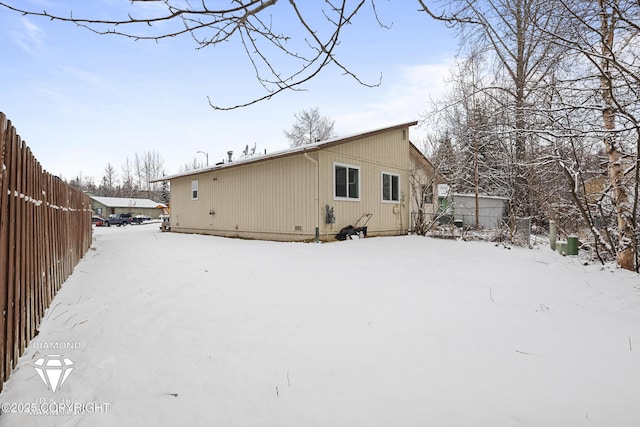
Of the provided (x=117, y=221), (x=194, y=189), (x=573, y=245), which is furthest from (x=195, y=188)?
(x=117, y=221)

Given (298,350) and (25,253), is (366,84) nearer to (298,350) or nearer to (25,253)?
(298,350)

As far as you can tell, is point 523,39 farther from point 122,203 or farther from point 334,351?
point 122,203

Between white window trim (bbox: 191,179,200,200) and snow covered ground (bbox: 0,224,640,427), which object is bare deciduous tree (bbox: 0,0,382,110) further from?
white window trim (bbox: 191,179,200,200)

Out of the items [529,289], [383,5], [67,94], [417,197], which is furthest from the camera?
[417,197]

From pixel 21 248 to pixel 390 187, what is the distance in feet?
34.1

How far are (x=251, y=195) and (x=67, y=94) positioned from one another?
5.53 meters

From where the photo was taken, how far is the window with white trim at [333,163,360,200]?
959cm

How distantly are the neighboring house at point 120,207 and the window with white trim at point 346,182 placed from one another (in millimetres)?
34659

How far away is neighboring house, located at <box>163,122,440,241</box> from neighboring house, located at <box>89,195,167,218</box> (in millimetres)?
30415

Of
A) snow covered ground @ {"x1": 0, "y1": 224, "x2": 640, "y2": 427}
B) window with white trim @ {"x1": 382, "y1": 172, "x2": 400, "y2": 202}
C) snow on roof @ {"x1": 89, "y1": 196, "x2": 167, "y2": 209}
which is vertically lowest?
snow covered ground @ {"x1": 0, "y1": 224, "x2": 640, "y2": 427}

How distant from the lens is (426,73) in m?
6.94

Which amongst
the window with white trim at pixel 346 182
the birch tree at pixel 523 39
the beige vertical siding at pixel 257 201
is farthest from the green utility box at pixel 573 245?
the beige vertical siding at pixel 257 201

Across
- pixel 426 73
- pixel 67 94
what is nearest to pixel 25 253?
pixel 67 94

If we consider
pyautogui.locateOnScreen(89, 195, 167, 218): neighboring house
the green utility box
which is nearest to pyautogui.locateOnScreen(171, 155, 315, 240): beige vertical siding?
the green utility box
